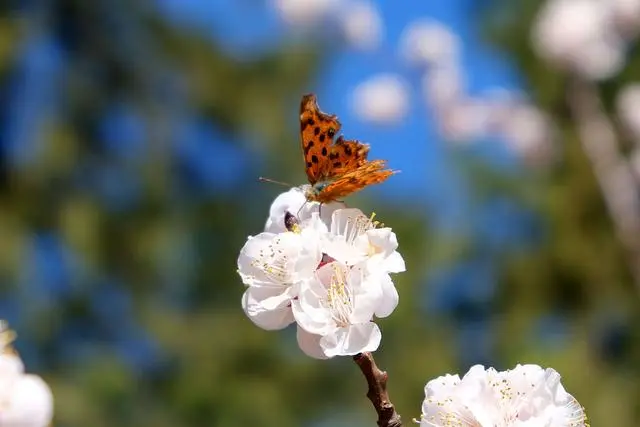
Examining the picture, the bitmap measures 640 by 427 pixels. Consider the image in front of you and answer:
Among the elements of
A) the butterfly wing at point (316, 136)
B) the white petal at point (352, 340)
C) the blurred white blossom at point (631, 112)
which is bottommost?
the white petal at point (352, 340)

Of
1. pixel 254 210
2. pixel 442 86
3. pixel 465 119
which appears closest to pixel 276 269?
pixel 442 86

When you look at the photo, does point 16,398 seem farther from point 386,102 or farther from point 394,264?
point 386,102

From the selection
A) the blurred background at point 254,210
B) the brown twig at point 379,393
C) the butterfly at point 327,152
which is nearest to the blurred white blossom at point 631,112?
the blurred background at point 254,210

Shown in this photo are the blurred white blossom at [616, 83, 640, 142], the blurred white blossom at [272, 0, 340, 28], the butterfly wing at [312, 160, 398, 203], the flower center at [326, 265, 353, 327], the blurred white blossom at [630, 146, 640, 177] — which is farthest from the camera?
the blurred white blossom at [272, 0, 340, 28]

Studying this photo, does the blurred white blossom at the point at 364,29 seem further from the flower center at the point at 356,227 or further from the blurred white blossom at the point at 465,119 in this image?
the flower center at the point at 356,227

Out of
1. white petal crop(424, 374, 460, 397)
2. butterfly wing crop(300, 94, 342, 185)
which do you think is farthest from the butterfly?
white petal crop(424, 374, 460, 397)

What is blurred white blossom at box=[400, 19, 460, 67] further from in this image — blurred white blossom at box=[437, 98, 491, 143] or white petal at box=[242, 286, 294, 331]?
white petal at box=[242, 286, 294, 331]

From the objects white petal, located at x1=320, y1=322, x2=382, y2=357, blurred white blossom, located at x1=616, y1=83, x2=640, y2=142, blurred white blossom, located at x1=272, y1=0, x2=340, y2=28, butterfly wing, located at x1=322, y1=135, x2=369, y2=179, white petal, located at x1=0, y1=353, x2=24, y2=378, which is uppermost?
blurred white blossom, located at x1=272, y1=0, x2=340, y2=28
